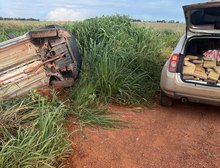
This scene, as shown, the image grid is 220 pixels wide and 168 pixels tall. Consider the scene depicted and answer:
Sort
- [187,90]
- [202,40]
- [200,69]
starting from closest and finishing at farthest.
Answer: [187,90] → [200,69] → [202,40]

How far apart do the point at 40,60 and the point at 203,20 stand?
2.86 metres

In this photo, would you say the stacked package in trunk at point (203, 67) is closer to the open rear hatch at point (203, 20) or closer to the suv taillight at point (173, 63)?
the suv taillight at point (173, 63)

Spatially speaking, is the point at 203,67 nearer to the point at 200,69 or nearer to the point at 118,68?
the point at 200,69

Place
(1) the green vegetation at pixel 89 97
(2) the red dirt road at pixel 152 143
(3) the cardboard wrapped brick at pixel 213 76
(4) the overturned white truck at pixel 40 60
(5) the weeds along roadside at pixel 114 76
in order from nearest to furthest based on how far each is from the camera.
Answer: (1) the green vegetation at pixel 89 97 → (2) the red dirt road at pixel 152 143 → (3) the cardboard wrapped brick at pixel 213 76 → (5) the weeds along roadside at pixel 114 76 → (4) the overturned white truck at pixel 40 60

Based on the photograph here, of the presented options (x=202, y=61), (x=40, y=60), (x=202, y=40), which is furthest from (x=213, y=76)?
(x=40, y=60)

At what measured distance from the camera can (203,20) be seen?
6195mm

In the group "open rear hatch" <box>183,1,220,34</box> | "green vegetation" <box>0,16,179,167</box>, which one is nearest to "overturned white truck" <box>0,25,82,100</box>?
"green vegetation" <box>0,16,179,167</box>

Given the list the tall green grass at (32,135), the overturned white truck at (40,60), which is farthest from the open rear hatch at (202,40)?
the tall green grass at (32,135)

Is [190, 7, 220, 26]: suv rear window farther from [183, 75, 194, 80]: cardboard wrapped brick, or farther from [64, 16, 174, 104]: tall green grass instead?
[64, 16, 174, 104]: tall green grass

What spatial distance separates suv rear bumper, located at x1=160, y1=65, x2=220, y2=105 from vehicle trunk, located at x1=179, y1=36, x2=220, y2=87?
3.4 inches

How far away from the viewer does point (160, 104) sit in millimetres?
6766

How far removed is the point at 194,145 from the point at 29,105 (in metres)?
2.35

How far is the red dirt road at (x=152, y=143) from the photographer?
455 cm

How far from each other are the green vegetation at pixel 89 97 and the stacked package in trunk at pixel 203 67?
1099 mm
